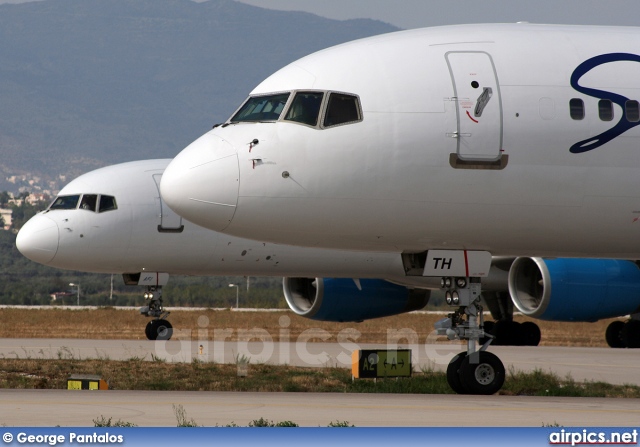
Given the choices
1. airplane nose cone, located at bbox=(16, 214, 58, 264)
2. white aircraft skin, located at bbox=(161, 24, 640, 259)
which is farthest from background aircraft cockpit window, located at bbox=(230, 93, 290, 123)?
airplane nose cone, located at bbox=(16, 214, 58, 264)

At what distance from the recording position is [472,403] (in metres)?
14.2

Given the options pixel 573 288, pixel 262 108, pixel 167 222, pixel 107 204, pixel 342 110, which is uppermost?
pixel 107 204

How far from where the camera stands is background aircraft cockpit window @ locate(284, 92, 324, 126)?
51.3 feet

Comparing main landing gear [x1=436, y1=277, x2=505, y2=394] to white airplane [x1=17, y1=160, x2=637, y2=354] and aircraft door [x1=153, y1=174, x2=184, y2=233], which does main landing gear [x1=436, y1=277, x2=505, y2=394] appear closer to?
white airplane [x1=17, y1=160, x2=637, y2=354]

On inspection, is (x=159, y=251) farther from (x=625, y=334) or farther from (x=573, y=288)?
(x=625, y=334)

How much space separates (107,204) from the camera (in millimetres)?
29438

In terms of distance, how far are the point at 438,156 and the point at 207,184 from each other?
315 centimetres

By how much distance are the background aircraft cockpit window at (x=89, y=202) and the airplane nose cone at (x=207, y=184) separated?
1433 centimetres

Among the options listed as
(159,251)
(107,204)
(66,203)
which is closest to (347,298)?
(159,251)

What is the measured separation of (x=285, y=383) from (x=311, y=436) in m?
8.15

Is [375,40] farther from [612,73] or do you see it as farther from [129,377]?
[129,377]

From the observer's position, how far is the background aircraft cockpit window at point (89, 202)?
29.5 metres

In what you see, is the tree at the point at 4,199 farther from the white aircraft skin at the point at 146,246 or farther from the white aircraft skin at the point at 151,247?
the white aircraft skin at the point at 146,246

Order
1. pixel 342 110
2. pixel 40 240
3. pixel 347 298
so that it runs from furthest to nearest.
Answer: pixel 347 298, pixel 40 240, pixel 342 110
